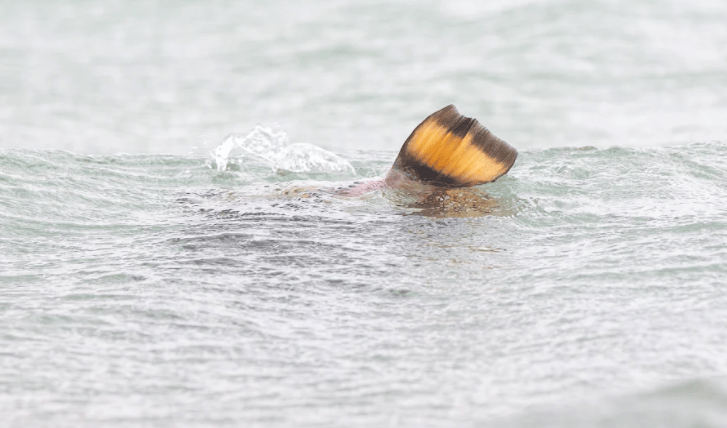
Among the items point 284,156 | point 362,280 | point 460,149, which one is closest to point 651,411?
point 362,280

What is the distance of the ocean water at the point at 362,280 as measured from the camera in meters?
2.59

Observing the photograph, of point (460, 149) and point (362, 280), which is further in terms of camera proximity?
point (460, 149)

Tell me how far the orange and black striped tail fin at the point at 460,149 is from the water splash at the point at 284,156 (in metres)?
1.62

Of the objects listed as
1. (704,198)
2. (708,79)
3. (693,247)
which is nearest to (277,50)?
(708,79)

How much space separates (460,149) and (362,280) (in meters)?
1.31

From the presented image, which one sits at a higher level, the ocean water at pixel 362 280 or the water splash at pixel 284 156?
the water splash at pixel 284 156

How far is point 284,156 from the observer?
636 cm

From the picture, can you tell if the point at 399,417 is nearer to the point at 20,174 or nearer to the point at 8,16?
the point at 20,174

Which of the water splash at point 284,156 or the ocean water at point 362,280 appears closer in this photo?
the ocean water at point 362,280

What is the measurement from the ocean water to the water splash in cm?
2

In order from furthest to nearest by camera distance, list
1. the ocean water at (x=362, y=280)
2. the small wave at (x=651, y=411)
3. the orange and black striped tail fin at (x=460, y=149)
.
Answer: the orange and black striped tail fin at (x=460, y=149), the ocean water at (x=362, y=280), the small wave at (x=651, y=411)

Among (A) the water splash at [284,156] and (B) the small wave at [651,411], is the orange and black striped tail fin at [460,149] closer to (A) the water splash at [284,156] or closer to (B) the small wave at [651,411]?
(A) the water splash at [284,156]

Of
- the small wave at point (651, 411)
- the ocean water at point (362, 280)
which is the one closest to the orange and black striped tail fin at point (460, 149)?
the ocean water at point (362, 280)

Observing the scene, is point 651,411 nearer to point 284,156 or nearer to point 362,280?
point 362,280
